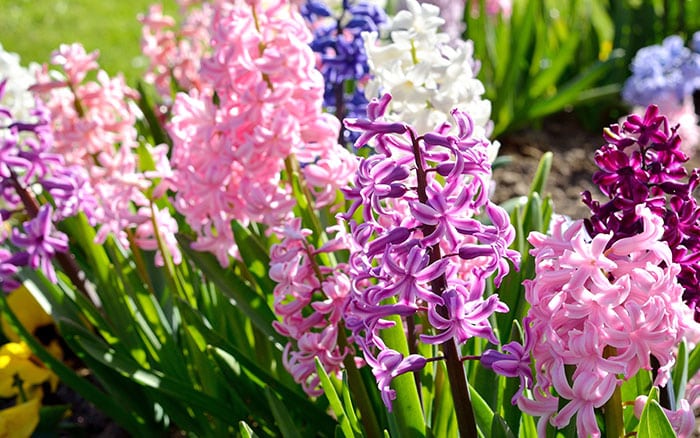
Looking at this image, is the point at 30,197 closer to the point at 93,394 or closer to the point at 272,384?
the point at 93,394

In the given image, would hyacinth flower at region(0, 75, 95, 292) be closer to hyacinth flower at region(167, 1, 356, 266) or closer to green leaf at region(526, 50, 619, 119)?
hyacinth flower at region(167, 1, 356, 266)

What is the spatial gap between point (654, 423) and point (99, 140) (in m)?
1.63

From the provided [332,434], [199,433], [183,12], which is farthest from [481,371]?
[183,12]

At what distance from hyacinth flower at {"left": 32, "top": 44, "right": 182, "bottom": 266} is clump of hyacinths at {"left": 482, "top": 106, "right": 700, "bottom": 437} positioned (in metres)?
1.07

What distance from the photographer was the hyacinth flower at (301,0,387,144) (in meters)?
2.02

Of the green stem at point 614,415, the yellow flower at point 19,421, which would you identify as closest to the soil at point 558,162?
the yellow flower at point 19,421

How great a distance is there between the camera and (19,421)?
219cm

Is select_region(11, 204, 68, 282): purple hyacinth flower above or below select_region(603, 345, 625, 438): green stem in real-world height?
above

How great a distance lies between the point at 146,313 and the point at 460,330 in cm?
115

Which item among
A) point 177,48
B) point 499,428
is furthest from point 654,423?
point 177,48

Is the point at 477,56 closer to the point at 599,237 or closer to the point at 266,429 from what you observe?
the point at 266,429

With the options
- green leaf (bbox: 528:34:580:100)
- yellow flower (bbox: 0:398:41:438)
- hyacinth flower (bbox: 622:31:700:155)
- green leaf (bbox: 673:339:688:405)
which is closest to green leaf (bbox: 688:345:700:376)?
green leaf (bbox: 673:339:688:405)

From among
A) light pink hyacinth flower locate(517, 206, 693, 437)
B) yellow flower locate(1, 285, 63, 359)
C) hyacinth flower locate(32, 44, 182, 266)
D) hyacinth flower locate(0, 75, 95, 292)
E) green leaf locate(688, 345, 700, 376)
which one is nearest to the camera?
light pink hyacinth flower locate(517, 206, 693, 437)

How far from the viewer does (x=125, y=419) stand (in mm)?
2170
